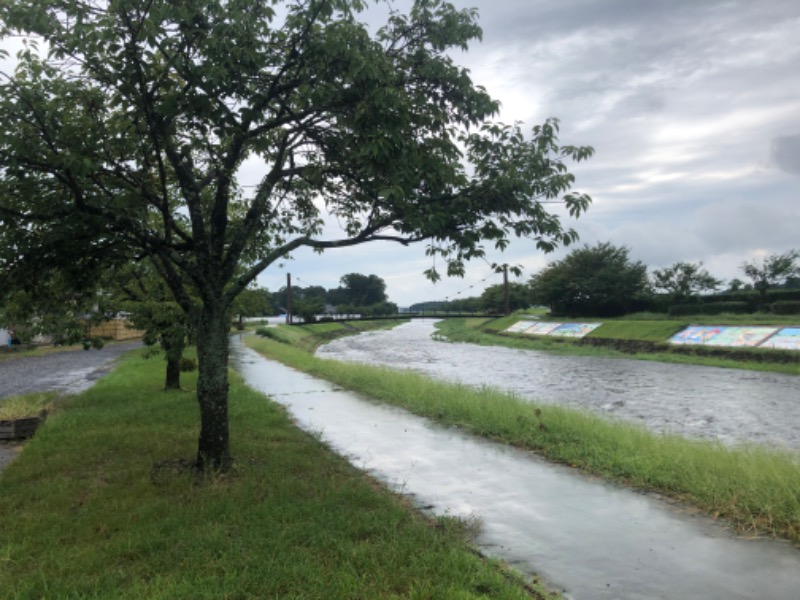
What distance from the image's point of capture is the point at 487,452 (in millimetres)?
7656

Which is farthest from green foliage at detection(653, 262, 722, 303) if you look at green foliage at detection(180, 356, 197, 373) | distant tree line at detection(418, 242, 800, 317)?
green foliage at detection(180, 356, 197, 373)

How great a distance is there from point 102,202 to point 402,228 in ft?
9.50

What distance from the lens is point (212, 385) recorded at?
6.21m

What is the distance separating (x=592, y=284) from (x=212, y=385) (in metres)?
46.1

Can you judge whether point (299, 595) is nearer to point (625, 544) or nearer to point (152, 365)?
point (625, 544)

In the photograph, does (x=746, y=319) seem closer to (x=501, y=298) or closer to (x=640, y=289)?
(x=640, y=289)

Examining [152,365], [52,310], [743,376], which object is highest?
[52,310]

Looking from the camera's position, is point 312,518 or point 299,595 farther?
point 312,518

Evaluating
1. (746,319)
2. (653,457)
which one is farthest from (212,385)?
(746,319)

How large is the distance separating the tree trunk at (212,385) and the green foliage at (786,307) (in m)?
34.4

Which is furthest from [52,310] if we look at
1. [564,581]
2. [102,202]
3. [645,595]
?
[645,595]

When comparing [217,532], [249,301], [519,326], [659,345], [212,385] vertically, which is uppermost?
[249,301]

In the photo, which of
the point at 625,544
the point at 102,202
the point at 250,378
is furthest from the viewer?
the point at 250,378

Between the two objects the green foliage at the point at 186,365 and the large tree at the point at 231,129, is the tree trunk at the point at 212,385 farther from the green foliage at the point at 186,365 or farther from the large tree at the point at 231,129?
the green foliage at the point at 186,365
